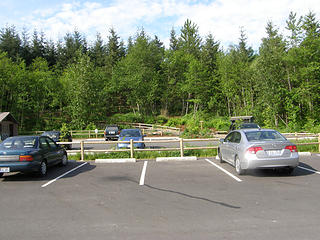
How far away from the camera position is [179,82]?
4962 cm

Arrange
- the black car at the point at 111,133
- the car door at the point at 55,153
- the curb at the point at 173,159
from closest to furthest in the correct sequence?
1. the car door at the point at 55,153
2. the curb at the point at 173,159
3. the black car at the point at 111,133

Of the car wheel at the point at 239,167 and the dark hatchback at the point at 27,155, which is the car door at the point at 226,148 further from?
the dark hatchback at the point at 27,155

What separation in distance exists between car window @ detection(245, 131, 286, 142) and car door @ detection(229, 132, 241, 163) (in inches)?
17.2

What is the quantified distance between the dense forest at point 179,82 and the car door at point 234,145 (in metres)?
25.2

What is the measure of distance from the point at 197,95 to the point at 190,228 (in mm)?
41228

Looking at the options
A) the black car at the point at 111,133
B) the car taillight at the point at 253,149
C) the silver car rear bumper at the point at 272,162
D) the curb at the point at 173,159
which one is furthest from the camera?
the black car at the point at 111,133

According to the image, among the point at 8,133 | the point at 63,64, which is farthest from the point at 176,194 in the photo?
the point at 63,64

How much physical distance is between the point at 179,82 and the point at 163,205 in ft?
148

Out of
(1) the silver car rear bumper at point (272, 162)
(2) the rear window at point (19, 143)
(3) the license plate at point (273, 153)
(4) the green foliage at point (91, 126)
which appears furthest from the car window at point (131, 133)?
(4) the green foliage at point (91, 126)

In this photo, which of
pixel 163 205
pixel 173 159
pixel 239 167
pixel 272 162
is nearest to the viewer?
pixel 163 205

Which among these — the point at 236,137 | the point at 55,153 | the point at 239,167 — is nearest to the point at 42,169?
the point at 55,153

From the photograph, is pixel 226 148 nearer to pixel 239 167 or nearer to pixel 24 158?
pixel 239 167

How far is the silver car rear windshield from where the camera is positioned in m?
8.51

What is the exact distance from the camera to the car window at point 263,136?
335 inches
